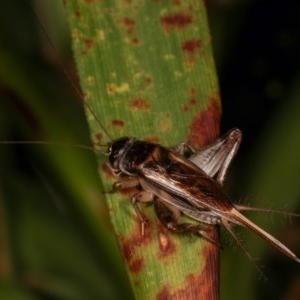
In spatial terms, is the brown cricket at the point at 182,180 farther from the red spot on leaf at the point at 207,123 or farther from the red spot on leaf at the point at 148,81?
the red spot on leaf at the point at 148,81

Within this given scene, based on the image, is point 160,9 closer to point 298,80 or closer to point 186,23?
point 186,23

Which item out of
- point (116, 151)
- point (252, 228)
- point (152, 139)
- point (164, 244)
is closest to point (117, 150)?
point (116, 151)

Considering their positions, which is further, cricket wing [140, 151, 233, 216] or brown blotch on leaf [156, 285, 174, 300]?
cricket wing [140, 151, 233, 216]

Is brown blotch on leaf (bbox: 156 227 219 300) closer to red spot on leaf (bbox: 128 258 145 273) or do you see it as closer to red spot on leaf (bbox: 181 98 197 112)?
red spot on leaf (bbox: 128 258 145 273)

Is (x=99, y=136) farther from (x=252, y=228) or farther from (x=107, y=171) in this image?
(x=252, y=228)

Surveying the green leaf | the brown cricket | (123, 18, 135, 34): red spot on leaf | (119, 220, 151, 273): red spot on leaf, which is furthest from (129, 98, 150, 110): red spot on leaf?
(119, 220, 151, 273): red spot on leaf

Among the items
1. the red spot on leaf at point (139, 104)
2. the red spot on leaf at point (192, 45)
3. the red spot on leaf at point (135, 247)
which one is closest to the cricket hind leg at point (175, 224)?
the red spot on leaf at point (135, 247)

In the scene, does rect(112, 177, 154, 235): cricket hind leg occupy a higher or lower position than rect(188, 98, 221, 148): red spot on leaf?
lower

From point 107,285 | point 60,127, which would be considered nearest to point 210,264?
point 60,127
